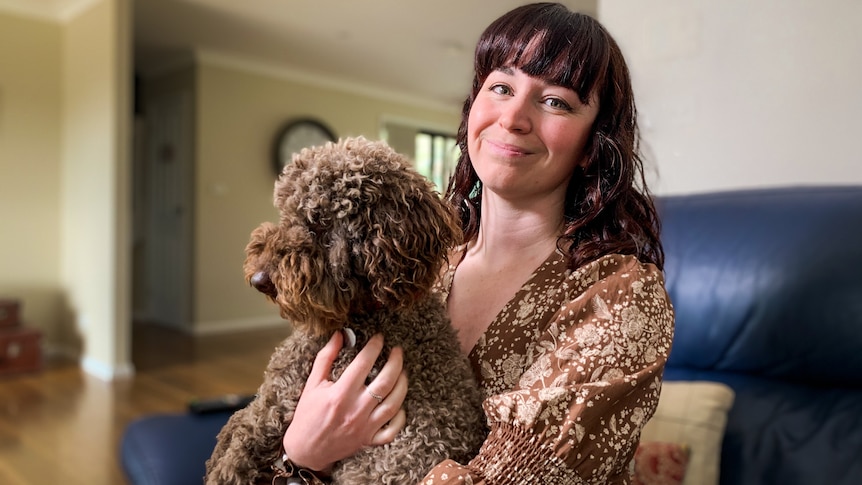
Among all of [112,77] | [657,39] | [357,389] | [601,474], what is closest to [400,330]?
[357,389]

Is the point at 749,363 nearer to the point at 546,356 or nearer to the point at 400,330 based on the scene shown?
the point at 546,356

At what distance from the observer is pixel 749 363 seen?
146cm

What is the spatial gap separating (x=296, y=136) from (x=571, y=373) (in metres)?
6.32

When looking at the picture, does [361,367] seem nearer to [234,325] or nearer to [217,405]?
[217,405]

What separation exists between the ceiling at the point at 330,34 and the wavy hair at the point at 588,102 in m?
3.49

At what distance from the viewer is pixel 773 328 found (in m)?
1.39

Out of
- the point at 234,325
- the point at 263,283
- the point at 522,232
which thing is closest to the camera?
the point at 263,283

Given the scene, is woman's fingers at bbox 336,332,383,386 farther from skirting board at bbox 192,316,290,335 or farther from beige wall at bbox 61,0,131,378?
skirting board at bbox 192,316,290,335

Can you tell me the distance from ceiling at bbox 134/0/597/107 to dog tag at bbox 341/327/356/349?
12.5 feet

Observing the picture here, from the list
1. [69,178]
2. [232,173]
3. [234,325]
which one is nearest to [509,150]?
[69,178]

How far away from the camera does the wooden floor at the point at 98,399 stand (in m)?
2.92

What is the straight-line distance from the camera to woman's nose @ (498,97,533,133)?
106cm

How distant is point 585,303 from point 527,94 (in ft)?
1.25

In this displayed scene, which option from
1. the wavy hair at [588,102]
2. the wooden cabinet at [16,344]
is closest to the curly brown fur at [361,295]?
the wavy hair at [588,102]
